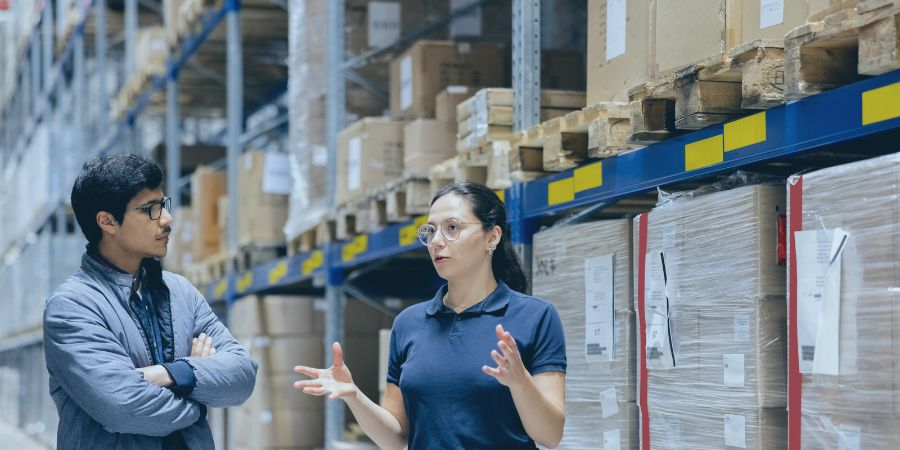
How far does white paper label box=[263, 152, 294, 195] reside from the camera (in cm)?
816

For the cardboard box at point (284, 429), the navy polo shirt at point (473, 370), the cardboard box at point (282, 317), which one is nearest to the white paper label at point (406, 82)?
the cardboard box at point (282, 317)

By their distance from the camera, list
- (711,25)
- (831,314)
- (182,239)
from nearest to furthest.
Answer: (831,314) < (711,25) < (182,239)

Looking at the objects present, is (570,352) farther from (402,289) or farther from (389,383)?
(402,289)

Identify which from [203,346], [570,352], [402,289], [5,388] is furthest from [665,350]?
[5,388]

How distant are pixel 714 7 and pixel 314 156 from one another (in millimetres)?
4086

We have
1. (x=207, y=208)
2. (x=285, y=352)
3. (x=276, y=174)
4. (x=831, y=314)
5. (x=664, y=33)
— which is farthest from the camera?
(x=207, y=208)

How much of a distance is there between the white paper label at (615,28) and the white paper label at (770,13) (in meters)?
0.82

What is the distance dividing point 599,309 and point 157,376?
145 cm

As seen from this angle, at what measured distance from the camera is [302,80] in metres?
7.29

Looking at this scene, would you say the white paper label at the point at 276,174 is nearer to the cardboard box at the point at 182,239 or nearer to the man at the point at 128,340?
the cardboard box at the point at 182,239

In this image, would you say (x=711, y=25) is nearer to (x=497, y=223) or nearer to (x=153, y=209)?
(x=497, y=223)

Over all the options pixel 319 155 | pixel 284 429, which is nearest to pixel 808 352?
pixel 319 155

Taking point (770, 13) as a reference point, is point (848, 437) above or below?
below

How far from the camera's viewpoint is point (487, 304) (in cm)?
284
